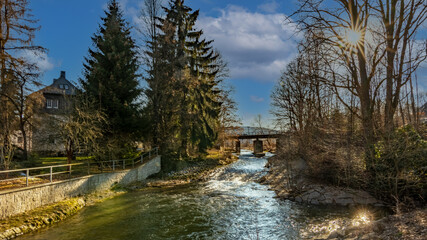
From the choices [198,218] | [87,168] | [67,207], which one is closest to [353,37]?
[198,218]

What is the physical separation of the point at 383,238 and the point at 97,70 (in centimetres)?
1966

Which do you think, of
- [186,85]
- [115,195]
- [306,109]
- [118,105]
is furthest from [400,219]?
[186,85]

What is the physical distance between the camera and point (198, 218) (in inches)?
432

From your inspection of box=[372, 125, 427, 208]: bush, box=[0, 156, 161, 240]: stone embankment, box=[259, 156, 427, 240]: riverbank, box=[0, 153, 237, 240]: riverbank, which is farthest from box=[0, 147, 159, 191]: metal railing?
box=[372, 125, 427, 208]: bush

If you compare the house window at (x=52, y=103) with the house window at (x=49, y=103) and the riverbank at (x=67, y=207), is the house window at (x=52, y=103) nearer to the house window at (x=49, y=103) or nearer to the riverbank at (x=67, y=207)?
the house window at (x=49, y=103)

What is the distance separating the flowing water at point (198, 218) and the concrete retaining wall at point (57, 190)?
153cm

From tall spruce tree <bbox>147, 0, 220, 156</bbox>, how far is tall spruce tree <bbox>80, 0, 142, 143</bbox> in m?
3.21

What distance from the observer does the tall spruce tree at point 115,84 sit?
1961 cm

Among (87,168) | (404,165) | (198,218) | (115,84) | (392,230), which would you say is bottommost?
(198,218)

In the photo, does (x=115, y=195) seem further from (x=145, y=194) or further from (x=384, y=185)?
(x=384, y=185)

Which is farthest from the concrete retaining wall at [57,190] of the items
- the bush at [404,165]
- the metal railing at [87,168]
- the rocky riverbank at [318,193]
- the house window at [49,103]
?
the house window at [49,103]

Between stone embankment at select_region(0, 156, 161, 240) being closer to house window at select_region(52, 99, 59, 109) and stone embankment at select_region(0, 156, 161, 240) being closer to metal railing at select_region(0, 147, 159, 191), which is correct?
metal railing at select_region(0, 147, 159, 191)

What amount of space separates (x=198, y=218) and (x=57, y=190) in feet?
23.7

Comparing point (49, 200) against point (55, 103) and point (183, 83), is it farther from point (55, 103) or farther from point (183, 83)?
point (55, 103)
